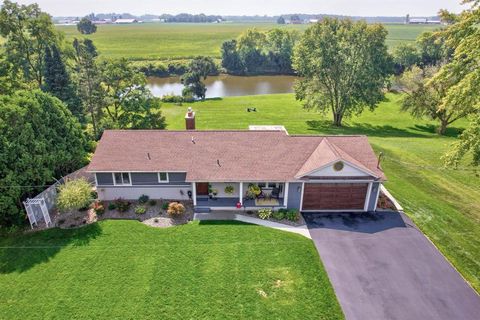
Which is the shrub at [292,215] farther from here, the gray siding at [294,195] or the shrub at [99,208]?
the shrub at [99,208]

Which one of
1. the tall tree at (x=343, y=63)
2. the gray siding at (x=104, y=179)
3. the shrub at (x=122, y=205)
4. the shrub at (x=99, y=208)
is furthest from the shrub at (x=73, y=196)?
the tall tree at (x=343, y=63)

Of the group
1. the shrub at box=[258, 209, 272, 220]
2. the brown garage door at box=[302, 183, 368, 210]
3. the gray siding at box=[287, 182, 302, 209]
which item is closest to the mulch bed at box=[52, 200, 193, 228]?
the shrub at box=[258, 209, 272, 220]

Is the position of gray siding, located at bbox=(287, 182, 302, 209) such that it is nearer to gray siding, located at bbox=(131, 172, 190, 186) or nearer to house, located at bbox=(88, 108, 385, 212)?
house, located at bbox=(88, 108, 385, 212)

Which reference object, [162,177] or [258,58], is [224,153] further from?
[258,58]

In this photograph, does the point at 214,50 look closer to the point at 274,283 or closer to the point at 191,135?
the point at 191,135

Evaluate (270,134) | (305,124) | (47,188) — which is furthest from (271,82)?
(47,188)

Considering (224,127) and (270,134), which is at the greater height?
(270,134)
